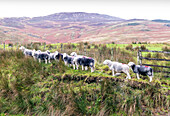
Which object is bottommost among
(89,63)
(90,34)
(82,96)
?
(82,96)

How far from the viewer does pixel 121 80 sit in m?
7.68

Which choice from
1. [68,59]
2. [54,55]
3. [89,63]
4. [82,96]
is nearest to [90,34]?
[54,55]

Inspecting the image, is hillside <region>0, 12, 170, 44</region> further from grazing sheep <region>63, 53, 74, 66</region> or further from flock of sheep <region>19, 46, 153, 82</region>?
grazing sheep <region>63, 53, 74, 66</region>

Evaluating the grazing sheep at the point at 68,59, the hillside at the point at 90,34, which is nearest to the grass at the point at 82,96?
the grazing sheep at the point at 68,59

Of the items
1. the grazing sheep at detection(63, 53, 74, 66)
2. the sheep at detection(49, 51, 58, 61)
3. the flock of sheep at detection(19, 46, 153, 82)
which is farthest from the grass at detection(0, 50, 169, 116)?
the sheep at detection(49, 51, 58, 61)

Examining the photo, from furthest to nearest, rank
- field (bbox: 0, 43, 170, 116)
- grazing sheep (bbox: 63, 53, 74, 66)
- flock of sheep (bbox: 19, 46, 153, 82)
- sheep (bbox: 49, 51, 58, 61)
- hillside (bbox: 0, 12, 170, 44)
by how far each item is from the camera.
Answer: hillside (bbox: 0, 12, 170, 44) < sheep (bbox: 49, 51, 58, 61) < grazing sheep (bbox: 63, 53, 74, 66) < flock of sheep (bbox: 19, 46, 153, 82) < field (bbox: 0, 43, 170, 116)

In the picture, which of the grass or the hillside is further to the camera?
the hillside

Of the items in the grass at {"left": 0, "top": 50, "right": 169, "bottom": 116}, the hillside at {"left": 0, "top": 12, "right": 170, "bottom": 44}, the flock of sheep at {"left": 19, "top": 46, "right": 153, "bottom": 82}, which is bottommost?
the grass at {"left": 0, "top": 50, "right": 169, "bottom": 116}

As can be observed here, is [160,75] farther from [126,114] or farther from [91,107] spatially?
[91,107]

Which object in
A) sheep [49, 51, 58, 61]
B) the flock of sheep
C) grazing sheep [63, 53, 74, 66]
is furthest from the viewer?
sheep [49, 51, 58, 61]

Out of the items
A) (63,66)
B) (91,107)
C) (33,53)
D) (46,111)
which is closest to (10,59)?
(33,53)

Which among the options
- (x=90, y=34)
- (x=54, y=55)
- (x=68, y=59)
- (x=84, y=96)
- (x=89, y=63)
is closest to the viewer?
(x=84, y=96)

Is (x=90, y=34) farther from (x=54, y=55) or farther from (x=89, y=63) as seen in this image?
(x=89, y=63)

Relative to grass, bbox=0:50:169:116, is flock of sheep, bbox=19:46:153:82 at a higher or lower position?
higher
